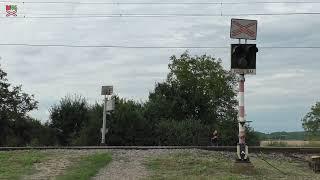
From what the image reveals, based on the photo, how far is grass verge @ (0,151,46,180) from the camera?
1742 centimetres

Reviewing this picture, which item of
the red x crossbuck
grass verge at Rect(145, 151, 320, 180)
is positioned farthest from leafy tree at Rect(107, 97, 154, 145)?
the red x crossbuck

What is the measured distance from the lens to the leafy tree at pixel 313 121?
289 feet

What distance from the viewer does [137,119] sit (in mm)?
55500

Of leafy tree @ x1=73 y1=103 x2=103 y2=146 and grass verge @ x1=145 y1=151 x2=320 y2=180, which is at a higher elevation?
leafy tree @ x1=73 y1=103 x2=103 y2=146

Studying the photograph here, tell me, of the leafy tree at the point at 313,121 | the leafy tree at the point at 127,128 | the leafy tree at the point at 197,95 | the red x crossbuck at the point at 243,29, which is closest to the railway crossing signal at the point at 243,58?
the red x crossbuck at the point at 243,29

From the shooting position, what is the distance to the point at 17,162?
19406 millimetres

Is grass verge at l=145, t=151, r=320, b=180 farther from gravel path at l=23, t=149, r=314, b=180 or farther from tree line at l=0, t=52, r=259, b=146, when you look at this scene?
tree line at l=0, t=52, r=259, b=146

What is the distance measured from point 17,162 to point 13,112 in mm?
50076

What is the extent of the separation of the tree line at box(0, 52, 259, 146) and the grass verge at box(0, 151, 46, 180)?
31844 mm

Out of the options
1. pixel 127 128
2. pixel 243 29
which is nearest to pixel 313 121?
pixel 127 128

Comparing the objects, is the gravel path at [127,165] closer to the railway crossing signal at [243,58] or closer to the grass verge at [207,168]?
the grass verge at [207,168]

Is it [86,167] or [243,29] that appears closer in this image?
[86,167]

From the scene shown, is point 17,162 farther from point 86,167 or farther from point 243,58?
point 243,58

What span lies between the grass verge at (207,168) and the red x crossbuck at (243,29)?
4.02m
